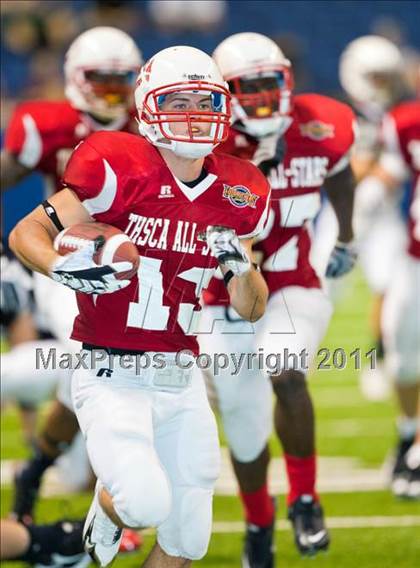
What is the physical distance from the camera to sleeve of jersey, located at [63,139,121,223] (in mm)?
3326

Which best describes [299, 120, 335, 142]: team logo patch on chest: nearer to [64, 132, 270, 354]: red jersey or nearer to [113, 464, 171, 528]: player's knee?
[64, 132, 270, 354]: red jersey

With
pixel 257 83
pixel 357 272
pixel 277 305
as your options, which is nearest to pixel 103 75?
pixel 257 83

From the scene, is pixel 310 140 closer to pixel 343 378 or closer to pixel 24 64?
pixel 343 378

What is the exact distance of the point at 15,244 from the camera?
3.35 metres

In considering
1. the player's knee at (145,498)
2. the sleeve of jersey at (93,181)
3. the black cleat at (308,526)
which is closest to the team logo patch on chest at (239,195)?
the sleeve of jersey at (93,181)

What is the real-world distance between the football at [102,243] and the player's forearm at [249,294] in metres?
0.33

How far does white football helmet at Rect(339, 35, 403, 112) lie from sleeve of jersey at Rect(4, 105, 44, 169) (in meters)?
2.70

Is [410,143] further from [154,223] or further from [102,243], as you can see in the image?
[102,243]

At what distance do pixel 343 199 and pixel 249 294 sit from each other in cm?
132

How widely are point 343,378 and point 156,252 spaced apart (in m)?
4.81

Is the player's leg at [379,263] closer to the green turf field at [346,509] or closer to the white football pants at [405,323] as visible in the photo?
the green turf field at [346,509]

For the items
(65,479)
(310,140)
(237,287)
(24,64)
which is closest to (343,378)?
(65,479)

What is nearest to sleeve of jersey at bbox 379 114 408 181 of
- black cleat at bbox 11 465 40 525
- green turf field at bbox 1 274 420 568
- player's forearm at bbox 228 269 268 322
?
green turf field at bbox 1 274 420 568

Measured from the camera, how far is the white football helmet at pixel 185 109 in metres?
3.43
